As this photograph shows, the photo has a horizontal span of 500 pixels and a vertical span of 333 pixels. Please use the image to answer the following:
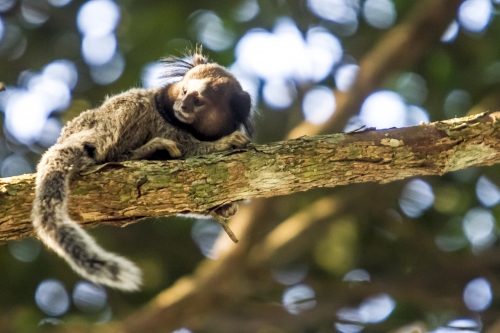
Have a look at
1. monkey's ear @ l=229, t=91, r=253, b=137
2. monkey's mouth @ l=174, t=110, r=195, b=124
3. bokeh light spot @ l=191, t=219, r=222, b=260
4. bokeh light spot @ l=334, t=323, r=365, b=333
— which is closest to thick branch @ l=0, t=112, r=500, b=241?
monkey's mouth @ l=174, t=110, r=195, b=124

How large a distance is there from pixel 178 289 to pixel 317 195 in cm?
302

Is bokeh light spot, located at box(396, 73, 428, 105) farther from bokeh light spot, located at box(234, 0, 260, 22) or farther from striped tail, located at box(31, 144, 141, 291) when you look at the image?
striped tail, located at box(31, 144, 141, 291)

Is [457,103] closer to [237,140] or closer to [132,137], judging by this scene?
[237,140]

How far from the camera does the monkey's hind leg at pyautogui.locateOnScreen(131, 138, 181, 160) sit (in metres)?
4.71

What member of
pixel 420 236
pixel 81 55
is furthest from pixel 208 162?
pixel 420 236

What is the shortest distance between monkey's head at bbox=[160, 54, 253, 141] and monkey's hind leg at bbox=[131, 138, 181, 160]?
0.56 m

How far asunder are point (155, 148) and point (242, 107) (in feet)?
4.06

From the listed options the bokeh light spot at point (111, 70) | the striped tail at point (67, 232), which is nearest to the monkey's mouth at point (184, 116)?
the striped tail at point (67, 232)

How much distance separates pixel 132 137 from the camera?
4.91 m

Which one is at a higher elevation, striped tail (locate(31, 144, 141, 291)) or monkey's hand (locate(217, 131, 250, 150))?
monkey's hand (locate(217, 131, 250, 150))

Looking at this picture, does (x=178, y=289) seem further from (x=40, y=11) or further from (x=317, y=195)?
(x=40, y=11)

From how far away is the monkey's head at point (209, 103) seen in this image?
17.4 ft

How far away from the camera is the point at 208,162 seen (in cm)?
427

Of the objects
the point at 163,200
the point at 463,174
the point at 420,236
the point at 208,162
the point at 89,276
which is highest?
the point at 463,174
